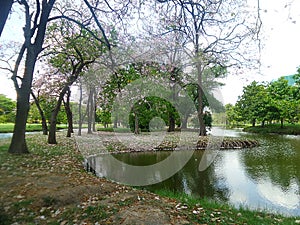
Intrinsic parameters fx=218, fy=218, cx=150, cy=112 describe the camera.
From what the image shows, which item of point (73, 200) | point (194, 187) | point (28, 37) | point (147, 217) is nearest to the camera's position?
point (147, 217)

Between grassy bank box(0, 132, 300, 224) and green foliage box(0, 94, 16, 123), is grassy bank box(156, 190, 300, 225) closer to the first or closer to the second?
grassy bank box(0, 132, 300, 224)

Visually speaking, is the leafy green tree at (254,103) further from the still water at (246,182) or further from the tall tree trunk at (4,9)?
the tall tree trunk at (4,9)

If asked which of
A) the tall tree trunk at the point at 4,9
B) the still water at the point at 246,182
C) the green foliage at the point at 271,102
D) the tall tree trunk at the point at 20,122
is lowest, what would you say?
the still water at the point at 246,182

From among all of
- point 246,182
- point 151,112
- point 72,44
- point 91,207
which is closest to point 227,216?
point 91,207

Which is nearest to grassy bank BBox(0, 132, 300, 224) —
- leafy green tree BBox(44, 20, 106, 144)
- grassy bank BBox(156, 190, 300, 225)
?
grassy bank BBox(156, 190, 300, 225)

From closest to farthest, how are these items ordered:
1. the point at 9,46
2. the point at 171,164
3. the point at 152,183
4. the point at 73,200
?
the point at 73,200 < the point at 152,183 < the point at 171,164 < the point at 9,46

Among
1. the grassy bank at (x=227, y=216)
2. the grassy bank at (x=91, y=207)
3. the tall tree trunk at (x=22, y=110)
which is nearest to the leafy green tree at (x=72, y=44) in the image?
the tall tree trunk at (x=22, y=110)

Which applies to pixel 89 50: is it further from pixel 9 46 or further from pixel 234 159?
pixel 234 159

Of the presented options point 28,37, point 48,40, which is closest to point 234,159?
point 28,37

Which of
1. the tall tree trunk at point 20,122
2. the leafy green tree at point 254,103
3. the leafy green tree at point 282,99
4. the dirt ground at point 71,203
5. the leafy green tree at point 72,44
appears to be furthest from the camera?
the leafy green tree at point 254,103

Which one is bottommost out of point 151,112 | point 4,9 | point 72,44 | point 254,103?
point 151,112

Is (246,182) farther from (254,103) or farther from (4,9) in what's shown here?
(254,103)

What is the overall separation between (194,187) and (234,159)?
4389 mm

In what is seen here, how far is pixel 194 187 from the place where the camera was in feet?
17.7
